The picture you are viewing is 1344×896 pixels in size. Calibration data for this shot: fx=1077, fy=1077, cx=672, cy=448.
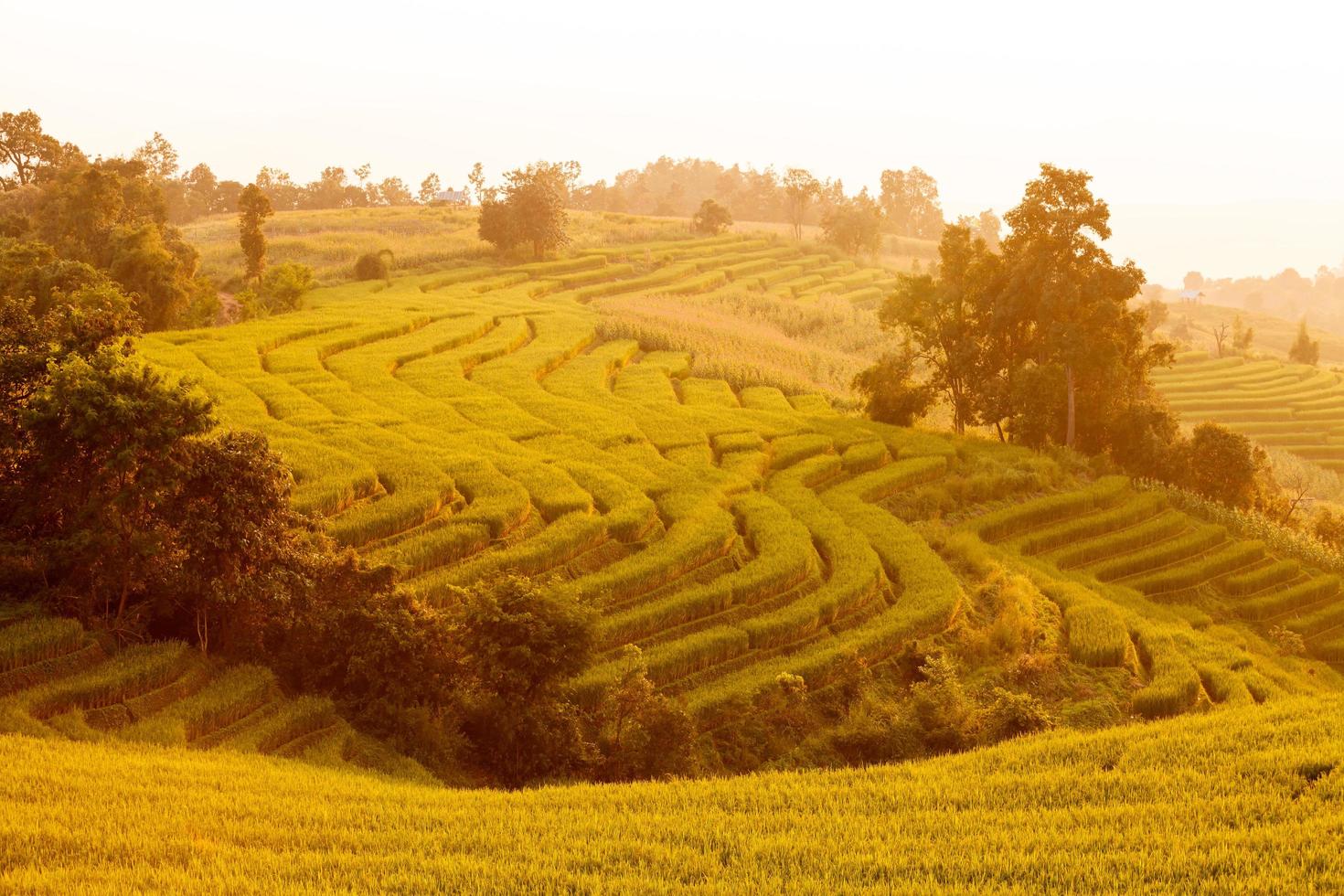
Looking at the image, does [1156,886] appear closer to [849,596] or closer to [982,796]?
[982,796]

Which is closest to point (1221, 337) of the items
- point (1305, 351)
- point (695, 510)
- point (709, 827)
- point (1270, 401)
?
point (1305, 351)

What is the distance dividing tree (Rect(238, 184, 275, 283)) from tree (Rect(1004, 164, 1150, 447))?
140 ft

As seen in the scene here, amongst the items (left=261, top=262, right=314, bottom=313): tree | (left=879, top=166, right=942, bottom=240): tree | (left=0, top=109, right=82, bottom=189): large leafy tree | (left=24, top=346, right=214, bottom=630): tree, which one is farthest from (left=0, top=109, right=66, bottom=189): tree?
(left=879, top=166, right=942, bottom=240): tree

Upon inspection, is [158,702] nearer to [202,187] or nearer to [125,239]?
[125,239]

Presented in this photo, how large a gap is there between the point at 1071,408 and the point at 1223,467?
6009mm

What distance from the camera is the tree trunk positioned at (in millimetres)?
41812

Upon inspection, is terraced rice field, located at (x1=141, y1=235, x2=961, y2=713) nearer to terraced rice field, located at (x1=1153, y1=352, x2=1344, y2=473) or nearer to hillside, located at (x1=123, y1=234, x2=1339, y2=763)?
hillside, located at (x1=123, y1=234, x2=1339, y2=763)

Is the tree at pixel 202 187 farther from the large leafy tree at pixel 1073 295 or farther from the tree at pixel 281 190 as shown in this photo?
the large leafy tree at pixel 1073 295

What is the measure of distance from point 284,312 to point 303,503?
31.4m

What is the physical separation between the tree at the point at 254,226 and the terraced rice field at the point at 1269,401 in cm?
5924

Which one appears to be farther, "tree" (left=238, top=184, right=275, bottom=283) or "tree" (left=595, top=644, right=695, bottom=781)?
"tree" (left=238, top=184, right=275, bottom=283)

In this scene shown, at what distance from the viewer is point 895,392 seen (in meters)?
44.4

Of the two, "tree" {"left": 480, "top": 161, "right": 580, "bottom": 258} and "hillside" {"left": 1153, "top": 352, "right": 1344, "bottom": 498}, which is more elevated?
"tree" {"left": 480, "top": 161, "right": 580, "bottom": 258}

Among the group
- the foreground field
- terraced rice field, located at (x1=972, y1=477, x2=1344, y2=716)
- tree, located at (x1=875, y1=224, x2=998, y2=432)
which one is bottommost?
terraced rice field, located at (x1=972, y1=477, x2=1344, y2=716)
